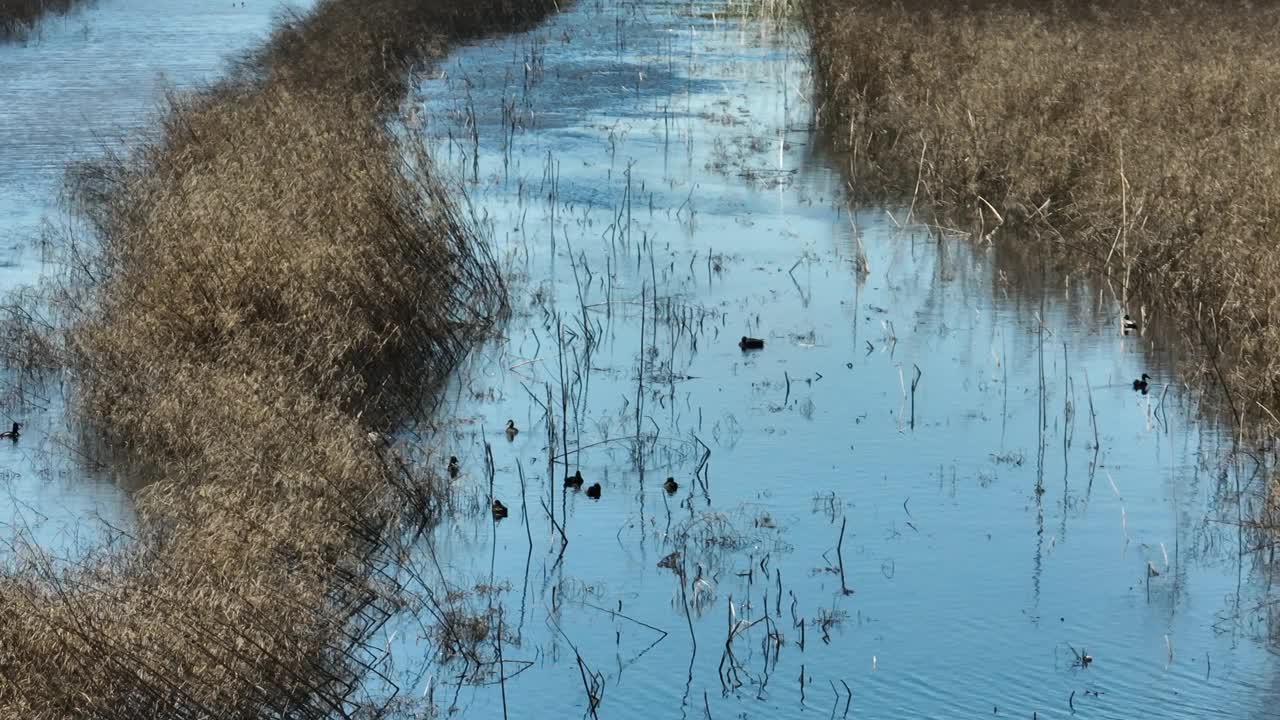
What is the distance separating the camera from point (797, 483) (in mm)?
7340

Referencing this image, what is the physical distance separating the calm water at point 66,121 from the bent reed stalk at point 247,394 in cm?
25

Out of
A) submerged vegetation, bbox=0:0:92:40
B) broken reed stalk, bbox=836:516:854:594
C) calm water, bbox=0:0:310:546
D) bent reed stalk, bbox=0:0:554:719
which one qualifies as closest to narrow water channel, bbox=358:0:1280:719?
broken reed stalk, bbox=836:516:854:594

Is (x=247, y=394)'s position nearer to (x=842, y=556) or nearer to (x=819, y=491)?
(x=819, y=491)

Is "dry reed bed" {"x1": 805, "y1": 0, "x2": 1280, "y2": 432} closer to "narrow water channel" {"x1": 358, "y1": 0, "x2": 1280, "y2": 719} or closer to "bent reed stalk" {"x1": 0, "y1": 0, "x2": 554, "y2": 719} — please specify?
"narrow water channel" {"x1": 358, "y1": 0, "x2": 1280, "y2": 719}

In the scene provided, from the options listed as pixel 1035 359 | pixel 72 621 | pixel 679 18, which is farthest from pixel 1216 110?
pixel 679 18

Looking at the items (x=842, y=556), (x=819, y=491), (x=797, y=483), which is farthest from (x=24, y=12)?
(x=842, y=556)

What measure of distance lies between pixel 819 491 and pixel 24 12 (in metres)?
20.5

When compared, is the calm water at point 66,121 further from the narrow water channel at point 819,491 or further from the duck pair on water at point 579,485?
the duck pair on water at point 579,485

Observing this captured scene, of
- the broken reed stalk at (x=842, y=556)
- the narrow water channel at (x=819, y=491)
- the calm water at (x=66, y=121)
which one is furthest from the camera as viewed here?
the calm water at (x=66, y=121)

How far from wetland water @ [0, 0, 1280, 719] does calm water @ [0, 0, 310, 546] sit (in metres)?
0.05

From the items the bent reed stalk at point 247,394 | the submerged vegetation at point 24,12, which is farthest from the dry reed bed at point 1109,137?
the submerged vegetation at point 24,12

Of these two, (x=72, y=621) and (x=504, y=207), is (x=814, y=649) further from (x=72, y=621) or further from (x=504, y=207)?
(x=504, y=207)

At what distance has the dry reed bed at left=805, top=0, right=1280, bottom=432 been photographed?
361 inches

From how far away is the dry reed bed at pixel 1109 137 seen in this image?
30.1 feet
